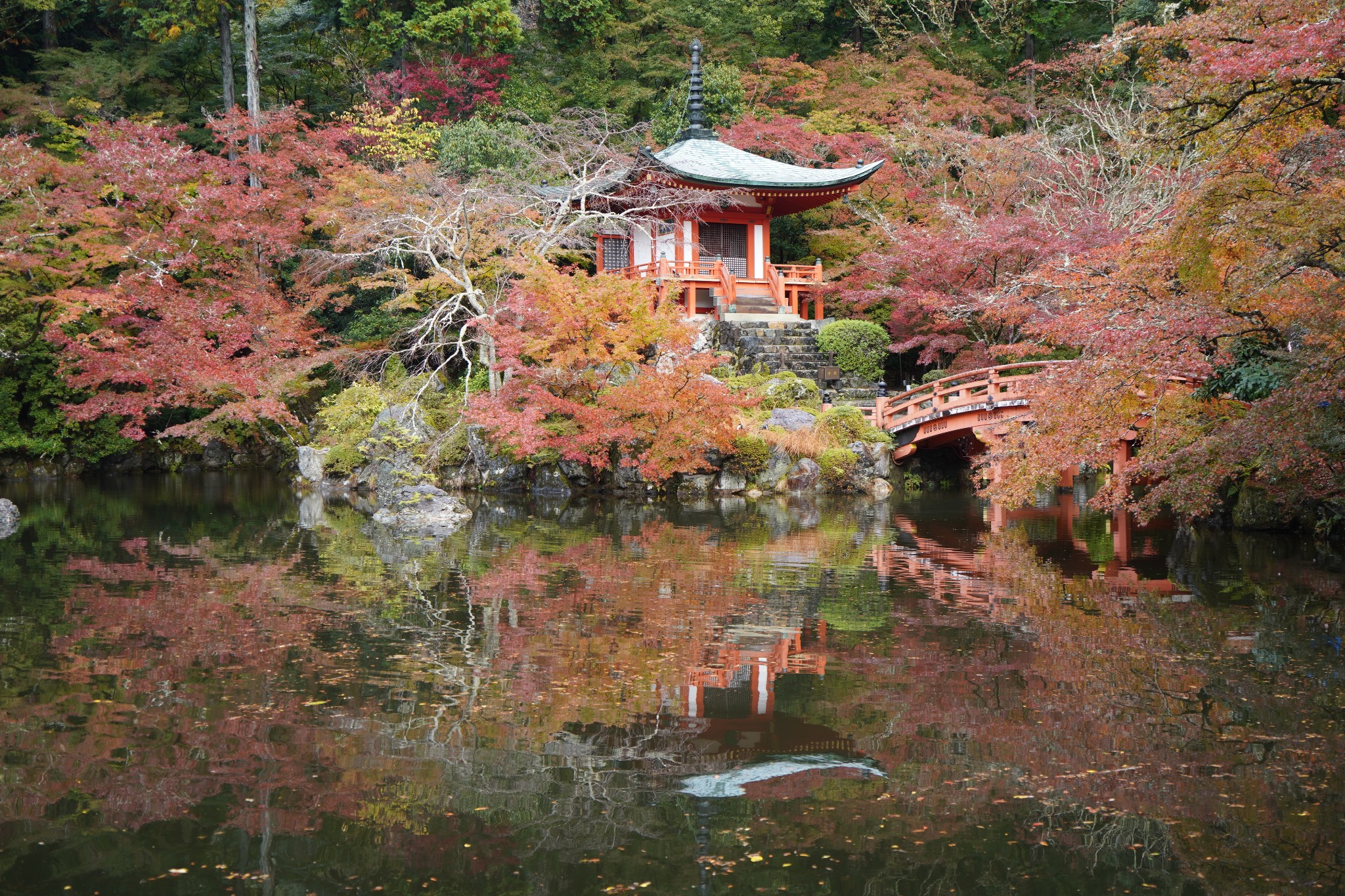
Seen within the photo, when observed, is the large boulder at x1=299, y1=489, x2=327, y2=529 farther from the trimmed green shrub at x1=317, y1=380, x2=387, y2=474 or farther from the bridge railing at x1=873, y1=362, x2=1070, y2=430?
the bridge railing at x1=873, y1=362, x2=1070, y2=430

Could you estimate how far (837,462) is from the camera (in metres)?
18.7

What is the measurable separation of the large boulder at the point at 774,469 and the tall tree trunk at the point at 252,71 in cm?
1299

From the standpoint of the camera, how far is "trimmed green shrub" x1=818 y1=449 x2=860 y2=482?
18.7m

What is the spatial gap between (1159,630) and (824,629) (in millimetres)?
2555

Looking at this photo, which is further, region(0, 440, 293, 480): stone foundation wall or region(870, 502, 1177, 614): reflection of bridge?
region(0, 440, 293, 480): stone foundation wall

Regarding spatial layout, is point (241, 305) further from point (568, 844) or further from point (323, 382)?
point (568, 844)

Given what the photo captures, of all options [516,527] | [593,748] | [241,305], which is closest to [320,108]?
[241,305]

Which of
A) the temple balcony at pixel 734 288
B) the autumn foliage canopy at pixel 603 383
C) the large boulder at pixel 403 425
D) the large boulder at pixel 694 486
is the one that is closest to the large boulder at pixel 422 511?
the large boulder at pixel 403 425

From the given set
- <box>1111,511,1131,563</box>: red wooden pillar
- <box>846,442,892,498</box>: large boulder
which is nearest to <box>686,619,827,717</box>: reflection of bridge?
<box>1111,511,1131,563</box>: red wooden pillar

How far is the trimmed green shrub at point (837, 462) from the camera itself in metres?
18.7

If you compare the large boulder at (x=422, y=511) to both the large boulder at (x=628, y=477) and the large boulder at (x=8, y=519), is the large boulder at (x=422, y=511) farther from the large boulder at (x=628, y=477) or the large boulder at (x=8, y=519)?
the large boulder at (x=8, y=519)

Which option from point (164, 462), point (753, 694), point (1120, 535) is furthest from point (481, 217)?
point (753, 694)

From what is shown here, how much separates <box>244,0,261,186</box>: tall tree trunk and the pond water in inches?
559

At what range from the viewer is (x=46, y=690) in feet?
21.7
